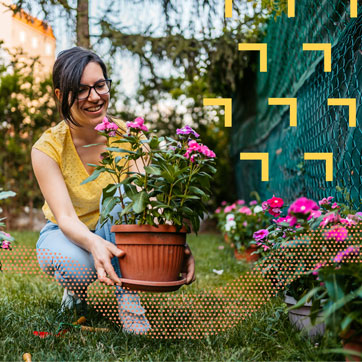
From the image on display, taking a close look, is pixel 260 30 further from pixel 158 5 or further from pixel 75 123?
pixel 75 123

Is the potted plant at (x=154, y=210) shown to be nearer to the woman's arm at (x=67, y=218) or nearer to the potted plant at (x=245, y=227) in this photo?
the woman's arm at (x=67, y=218)

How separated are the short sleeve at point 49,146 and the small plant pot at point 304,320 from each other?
109 cm

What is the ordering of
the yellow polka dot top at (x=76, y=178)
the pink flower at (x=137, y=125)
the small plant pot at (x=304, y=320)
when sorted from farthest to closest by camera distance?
1. the yellow polka dot top at (x=76, y=178)
2. the pink flower at (x=137, y=125)
3. the small plant pot at (x=304, y=320)

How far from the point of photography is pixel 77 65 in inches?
69.9

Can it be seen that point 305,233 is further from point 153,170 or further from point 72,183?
point 72,183

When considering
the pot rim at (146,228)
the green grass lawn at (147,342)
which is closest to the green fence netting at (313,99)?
the green grass lawn at (147,342)

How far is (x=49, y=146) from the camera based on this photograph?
187 centimetres

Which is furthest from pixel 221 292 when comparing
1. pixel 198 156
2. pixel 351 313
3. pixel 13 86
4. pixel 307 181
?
pixel 13 86

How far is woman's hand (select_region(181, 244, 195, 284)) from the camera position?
1.67 metres

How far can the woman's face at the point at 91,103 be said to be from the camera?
5.89ft

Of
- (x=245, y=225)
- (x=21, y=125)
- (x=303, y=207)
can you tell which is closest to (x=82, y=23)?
(x=245, y=225)

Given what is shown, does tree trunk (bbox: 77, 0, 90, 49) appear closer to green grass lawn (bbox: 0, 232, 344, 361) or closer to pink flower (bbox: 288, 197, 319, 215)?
green grass lawn (bbox: 0, 232, 344, 361)

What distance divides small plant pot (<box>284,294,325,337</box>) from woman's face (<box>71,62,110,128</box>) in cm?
105

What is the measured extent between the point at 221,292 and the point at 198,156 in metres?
1.13
